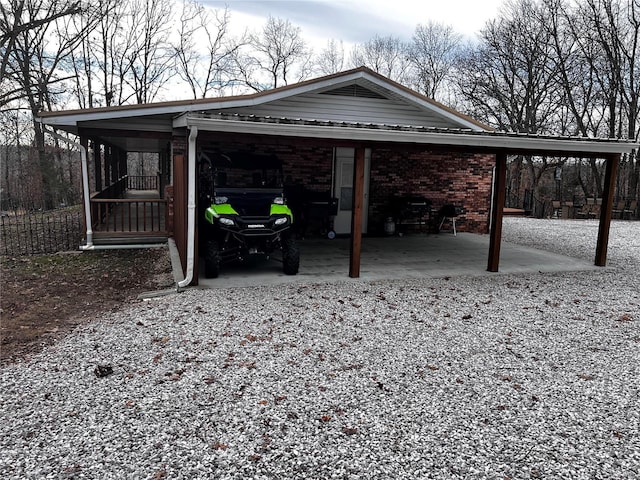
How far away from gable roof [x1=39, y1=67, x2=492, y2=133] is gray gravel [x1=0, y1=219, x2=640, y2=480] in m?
4.08

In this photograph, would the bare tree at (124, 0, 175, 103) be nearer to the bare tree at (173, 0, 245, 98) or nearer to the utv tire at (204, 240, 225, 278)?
the bare tree at (173, 0, 245, 98)

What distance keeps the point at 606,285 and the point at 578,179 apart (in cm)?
2193

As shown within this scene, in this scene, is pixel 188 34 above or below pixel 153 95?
above

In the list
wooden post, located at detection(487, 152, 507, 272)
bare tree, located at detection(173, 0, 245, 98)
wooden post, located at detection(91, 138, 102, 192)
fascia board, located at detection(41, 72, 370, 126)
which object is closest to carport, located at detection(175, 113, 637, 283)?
wooden post, located at detection(487, 152, 507, 272)

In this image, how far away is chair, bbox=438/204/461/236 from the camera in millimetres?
Answer: 12177

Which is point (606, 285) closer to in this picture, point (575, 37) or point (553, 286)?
point (553, 286)

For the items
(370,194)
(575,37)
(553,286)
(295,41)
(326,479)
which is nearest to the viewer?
(326,479)

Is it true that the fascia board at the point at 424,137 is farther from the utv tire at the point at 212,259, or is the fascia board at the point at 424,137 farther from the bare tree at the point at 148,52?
the bare tree at the point at 148,52

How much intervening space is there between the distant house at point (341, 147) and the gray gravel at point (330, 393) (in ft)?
6.53

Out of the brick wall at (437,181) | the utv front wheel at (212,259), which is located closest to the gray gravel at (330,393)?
the utv front wheel at (212,259)

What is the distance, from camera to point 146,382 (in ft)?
12.3

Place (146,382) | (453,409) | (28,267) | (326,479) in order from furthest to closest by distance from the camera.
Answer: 1. (28,267)
2. (146,382)
3. (453,409)
4. (326,479)

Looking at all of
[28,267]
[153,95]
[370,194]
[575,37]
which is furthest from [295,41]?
[28,267]

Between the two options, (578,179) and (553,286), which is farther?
(578,179)
